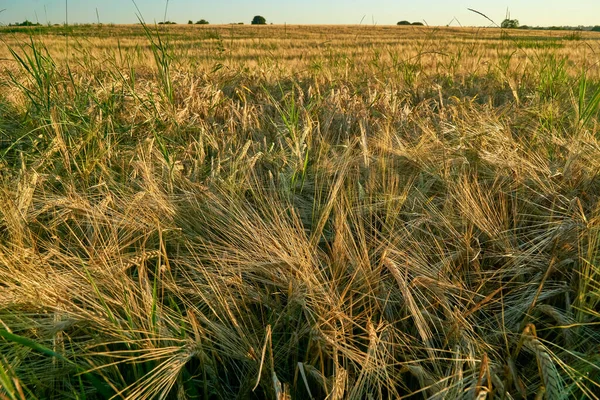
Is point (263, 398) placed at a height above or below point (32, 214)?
below

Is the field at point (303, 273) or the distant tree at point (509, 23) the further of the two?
the distant tree at point (509, 23)

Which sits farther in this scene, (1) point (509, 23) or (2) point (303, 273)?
(1) point (509, 23)

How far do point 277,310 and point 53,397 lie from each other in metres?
0.48

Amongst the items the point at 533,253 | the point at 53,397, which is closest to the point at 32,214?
the point at 53,397

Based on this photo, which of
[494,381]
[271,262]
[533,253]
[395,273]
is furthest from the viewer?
[533,253]

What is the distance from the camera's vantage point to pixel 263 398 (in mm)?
923

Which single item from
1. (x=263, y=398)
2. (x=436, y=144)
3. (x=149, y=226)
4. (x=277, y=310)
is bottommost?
(x=263, y=398)

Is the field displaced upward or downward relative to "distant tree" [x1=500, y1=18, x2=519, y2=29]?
downward

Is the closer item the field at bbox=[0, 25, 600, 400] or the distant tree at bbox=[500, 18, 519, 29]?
the field at bbox=[0, 25, 600, 400]

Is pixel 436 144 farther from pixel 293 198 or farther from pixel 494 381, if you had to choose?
pixel 494 381

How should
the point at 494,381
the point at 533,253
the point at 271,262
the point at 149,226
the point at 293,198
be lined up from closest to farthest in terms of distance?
the point at 494,381 < the point at 271,262 < the point at 533,253 < the point at 149,226 < the point at 293,198

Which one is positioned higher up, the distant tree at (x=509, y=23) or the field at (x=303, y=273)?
the distant tree at (x=509, y=23)

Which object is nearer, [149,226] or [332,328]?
[332,328]

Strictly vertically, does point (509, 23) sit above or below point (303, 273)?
above
